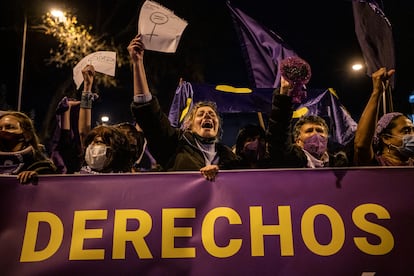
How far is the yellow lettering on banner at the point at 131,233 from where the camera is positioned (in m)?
3.11

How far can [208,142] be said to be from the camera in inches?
150

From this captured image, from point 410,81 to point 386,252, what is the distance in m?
15.5

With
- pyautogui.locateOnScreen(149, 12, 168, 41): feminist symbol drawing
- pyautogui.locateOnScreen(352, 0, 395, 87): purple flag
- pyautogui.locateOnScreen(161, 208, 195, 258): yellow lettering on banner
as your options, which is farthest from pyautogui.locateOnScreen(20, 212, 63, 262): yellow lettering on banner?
pyautogui.locateOnScreen(352, 0, 395, 87): purple flag

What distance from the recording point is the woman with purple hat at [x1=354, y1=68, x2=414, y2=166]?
3.41 m

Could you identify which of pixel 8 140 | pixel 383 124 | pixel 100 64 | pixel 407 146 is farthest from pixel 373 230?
pixel 100 64

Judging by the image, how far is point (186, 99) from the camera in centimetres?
681

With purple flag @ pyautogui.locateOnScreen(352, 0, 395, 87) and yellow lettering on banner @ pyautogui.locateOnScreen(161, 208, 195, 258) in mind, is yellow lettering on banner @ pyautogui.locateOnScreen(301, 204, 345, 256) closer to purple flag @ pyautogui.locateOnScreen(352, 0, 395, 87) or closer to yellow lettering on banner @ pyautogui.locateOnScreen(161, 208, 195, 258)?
yellow lettering on banner @ pyautogui.locateOnScreen(161, 208, 195, 258)

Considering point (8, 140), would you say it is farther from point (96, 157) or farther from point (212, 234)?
point (212, 234)


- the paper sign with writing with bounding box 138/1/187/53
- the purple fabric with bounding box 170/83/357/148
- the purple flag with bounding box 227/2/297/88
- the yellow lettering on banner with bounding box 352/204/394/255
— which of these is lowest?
the yellow lettering on banner with bounding box 352/204/394/255

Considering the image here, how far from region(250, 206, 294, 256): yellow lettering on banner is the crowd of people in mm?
389

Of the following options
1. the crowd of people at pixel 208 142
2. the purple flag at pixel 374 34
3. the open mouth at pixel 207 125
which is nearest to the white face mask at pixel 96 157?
the crowd of people at pixel 208 142

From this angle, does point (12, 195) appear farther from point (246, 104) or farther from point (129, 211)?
point (246, 104)

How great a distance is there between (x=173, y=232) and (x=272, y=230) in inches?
24.4

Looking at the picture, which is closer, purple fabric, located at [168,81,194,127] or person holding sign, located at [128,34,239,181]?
person holding sign, located at [128,34,239,181]
